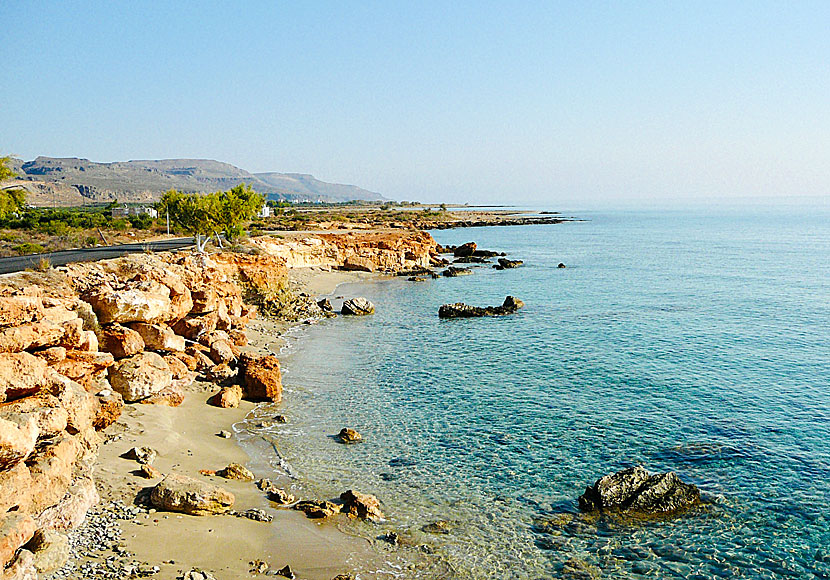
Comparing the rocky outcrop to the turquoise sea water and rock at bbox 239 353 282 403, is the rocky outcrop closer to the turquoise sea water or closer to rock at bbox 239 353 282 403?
the turquoise sea water

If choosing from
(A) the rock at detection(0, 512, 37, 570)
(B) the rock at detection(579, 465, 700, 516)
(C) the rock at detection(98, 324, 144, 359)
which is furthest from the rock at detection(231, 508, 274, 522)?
(C) the rock at detection(98, 324, 144, 359)

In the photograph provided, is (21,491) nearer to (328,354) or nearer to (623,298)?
(328,354)

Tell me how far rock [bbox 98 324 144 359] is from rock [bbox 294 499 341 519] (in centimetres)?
743

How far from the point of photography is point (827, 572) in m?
10.7

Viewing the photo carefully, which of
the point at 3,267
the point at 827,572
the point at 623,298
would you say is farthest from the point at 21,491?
the point at 623,298

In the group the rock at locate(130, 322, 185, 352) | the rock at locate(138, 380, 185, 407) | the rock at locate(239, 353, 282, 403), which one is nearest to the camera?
the rock at locate(138, 380, 185, 407)

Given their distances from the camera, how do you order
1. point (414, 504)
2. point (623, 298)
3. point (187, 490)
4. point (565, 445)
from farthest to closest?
point (623, 298) < point (565, 445) < point (414, 504) < point (187, 490)

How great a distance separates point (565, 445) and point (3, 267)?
25280mm

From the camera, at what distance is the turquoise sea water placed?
1144cm

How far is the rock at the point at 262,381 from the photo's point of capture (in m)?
19.5

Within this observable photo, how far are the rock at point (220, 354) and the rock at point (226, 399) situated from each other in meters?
3.21

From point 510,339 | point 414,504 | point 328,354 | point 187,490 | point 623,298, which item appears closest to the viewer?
point 187,490

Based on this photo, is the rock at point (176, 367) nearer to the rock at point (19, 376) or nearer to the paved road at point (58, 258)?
the paved road at point (58, 258)

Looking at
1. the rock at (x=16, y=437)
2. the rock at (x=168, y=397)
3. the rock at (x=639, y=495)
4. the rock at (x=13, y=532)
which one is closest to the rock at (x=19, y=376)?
the rock at (x=16, y=437)
